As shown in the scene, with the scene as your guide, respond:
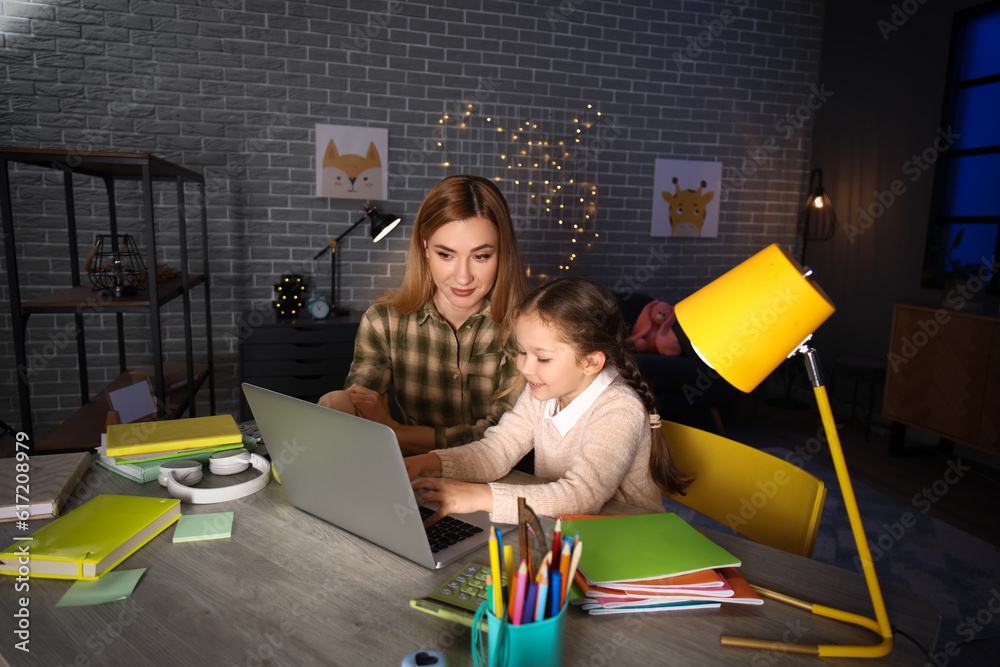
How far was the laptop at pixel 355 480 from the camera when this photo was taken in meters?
0.91

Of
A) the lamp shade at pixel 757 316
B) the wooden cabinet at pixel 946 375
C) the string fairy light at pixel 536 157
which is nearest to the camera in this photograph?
the lamp shade at pixel 757 316

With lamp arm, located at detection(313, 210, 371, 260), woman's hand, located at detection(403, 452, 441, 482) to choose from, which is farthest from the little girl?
lamp arm, located at detection(313, 210, 371, 260)

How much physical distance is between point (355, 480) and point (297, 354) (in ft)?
9.22

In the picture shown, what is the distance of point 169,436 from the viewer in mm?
1381

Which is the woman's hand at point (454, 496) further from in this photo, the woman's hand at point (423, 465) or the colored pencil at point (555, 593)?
the colored pencil at point (555, 593)

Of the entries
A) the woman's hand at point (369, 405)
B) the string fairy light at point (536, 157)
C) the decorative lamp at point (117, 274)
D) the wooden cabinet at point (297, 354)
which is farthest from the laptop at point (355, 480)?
the string fairy light at point (536, 157)

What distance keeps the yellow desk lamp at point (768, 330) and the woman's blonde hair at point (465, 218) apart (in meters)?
0.88

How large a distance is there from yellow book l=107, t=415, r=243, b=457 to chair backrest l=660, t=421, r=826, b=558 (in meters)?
0.95

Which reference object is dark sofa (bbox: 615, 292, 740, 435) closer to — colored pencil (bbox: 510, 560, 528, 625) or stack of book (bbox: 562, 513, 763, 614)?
stack of book (bbox: 562, 513, 763, 614)

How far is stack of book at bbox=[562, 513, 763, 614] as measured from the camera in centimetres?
87

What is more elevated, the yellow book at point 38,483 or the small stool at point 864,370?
the yellow book at point 38,483

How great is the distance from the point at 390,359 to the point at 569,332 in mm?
700

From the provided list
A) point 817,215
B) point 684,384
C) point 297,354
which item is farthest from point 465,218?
point 817,215

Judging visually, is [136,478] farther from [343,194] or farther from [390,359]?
[343,194]
